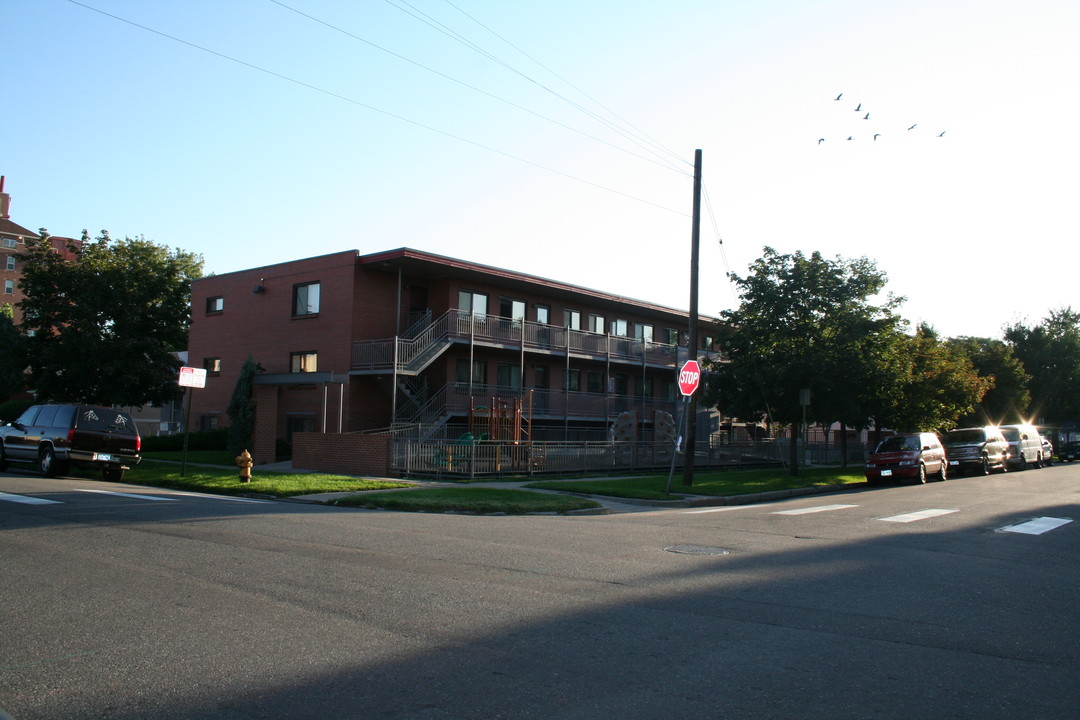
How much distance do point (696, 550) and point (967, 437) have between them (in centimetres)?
2740

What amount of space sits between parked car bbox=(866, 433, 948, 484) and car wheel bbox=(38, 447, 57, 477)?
2370 cm

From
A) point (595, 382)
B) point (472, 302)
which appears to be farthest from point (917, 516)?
point (595, 382)

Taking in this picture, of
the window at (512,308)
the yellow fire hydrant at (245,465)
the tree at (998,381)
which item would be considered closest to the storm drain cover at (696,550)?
the yellow fire hydrant at (245,465)

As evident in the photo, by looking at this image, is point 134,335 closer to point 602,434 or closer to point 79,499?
point 602,434

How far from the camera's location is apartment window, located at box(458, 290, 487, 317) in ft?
113

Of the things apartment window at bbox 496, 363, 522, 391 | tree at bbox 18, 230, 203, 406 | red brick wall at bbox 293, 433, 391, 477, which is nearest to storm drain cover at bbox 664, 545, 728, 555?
red brick wall at bbox 293, 433, 391, 477

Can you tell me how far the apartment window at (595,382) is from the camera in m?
41.5

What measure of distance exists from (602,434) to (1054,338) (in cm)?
3792

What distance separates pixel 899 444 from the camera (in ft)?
92.3

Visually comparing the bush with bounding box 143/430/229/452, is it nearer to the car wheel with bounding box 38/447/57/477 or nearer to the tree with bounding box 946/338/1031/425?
the car wheel with bounding box 38/447/57/477

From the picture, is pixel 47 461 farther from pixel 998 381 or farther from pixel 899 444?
pixel 998 381

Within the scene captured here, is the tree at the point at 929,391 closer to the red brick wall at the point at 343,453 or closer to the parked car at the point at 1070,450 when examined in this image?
the parked car at the point at 1070,450

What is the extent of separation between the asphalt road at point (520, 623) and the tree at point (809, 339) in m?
16.8

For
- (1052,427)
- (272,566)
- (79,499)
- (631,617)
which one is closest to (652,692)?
(631,617)
